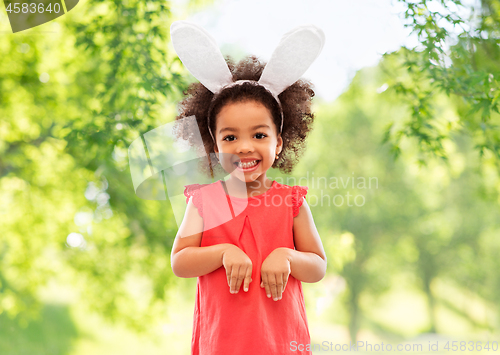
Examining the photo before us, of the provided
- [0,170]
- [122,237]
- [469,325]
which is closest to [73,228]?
[122,237]

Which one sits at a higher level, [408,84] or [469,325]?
[408,84]

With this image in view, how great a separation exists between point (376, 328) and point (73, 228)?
4576 millimetres

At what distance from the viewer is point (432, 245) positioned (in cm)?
538

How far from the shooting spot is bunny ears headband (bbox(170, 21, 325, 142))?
0.79m

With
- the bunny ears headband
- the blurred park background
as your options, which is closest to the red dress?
the bunny ears headband

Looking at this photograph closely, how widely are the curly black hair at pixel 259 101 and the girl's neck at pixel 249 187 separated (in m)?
0.08

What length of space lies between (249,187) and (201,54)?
295mm

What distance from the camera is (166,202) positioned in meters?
2.49

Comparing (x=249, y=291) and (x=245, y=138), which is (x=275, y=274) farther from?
(x=245, y=138)

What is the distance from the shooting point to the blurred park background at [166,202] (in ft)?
5.38

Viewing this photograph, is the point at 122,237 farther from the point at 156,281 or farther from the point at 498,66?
the point at 498,66

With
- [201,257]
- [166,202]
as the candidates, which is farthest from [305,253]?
[166,202]

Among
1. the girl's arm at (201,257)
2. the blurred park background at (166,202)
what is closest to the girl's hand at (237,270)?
the girl's arm at (201,257)

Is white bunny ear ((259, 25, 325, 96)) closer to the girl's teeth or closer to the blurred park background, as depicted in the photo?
the girl's teeth
